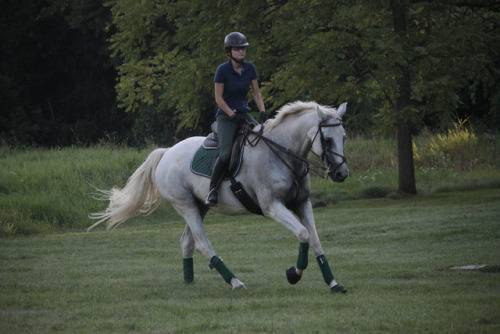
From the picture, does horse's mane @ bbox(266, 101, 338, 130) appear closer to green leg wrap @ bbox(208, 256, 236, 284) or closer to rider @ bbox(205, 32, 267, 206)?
rider @ bbox(205, 32, 267, 206)

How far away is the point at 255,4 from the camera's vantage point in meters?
20.5

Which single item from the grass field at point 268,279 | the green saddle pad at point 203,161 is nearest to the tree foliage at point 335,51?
the grass field at point 268,279

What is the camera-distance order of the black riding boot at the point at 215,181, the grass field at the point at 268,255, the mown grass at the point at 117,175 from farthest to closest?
the mown grass at the point at 117,175
the black riding boot at the point at 215,181
the grass field at the point at 268,255

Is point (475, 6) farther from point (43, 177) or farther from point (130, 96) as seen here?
point (43, 177)

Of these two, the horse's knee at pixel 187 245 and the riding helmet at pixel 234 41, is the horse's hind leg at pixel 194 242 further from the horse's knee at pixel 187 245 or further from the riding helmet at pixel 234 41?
the riding helmet at pixel 234 41

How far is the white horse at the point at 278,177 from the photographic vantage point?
8.57m

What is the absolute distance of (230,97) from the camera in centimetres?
940

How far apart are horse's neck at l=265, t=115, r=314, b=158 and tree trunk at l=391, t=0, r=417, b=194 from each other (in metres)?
9.24

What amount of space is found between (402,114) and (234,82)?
370 inches

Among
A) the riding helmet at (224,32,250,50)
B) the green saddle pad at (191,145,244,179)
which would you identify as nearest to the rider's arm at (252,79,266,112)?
the riding helmet at (224,32,250,50)

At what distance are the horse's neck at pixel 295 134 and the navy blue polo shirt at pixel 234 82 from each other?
578 mm

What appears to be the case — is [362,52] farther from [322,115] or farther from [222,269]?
[222,269]

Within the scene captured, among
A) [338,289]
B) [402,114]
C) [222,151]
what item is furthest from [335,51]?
[338,289]

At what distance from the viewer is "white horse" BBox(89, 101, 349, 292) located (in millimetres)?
8570
